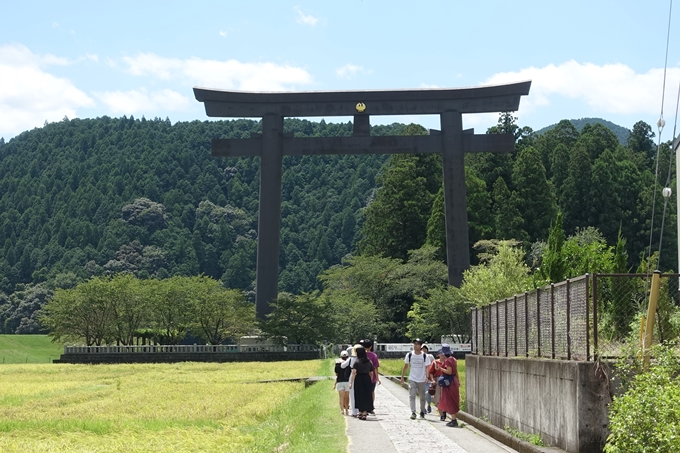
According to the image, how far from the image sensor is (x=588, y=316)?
1359 cm

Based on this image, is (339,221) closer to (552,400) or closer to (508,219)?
(508,219)

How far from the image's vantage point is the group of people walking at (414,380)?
66.1 ft

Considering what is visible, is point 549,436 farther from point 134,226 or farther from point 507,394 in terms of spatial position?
point 134,226

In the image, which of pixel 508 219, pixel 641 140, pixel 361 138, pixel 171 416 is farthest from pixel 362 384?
pixel 641 140

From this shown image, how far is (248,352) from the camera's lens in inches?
2530

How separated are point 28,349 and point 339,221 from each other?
228 feet

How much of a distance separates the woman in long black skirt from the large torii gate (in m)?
36.5

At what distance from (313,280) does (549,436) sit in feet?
479

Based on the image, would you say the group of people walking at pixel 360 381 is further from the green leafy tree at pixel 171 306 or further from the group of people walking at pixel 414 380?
the green leafy tree at pixel 171 306

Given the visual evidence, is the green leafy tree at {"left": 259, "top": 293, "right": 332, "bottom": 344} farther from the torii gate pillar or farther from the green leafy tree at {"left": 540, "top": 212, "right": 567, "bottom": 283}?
the green leafy tree at {"left": 540, "top": 212, "right": 567, "bottom": 283}

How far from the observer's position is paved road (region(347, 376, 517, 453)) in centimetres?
1526

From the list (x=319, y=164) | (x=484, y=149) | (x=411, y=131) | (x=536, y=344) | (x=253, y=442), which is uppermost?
(x=319, y=164)

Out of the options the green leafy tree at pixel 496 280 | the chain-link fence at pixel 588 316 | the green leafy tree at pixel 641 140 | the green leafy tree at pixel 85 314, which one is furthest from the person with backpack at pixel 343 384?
the green leafy tree at pixel 641 140

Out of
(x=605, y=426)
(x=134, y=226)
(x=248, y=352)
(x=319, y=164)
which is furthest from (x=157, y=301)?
(x=319, y=164)
